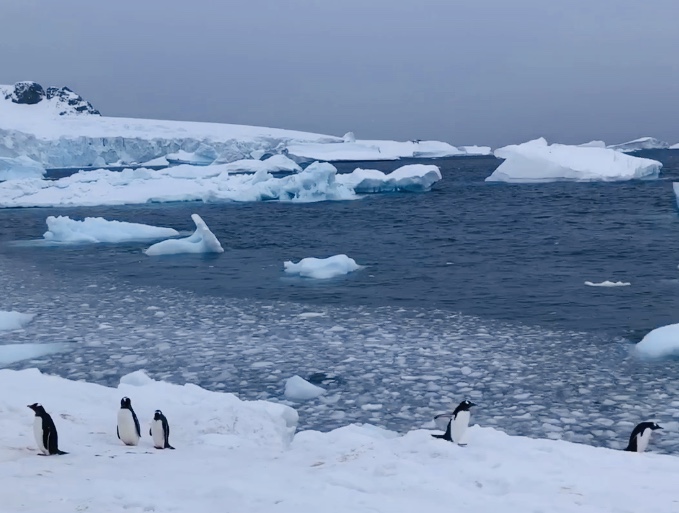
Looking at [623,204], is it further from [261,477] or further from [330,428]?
[261,477]

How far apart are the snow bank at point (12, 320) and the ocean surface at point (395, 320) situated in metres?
0.24

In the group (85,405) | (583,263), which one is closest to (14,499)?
(85,405)

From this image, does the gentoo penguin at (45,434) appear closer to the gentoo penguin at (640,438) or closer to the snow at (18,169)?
the gentoo penguin at (640,438)

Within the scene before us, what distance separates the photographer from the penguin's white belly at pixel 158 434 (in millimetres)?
5332

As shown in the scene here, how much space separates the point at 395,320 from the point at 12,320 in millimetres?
4971

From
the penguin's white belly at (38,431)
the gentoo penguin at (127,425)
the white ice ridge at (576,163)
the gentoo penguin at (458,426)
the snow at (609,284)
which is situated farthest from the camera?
the white ice ridge at (576,163)

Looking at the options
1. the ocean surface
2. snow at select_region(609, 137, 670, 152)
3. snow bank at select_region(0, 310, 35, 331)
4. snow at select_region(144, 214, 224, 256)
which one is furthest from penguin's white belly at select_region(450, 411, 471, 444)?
snow at select_region(609, 137, 670, 152)

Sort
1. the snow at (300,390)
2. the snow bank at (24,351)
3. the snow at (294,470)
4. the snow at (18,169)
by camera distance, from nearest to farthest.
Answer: the snow at (294,470) < the snow at (300,390) < the snow bank at (24,351) < the snow at (18,169)

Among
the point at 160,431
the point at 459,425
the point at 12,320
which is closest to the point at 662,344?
the point at 459,425

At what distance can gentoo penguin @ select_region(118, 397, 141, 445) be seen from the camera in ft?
17.4

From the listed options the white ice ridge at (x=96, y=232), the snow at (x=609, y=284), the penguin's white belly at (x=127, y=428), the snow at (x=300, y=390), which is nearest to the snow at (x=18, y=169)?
the white ice ridge at (x=96, y=232)

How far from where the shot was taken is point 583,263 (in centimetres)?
1519

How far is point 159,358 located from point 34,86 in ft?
325

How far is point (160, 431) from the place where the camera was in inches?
210
